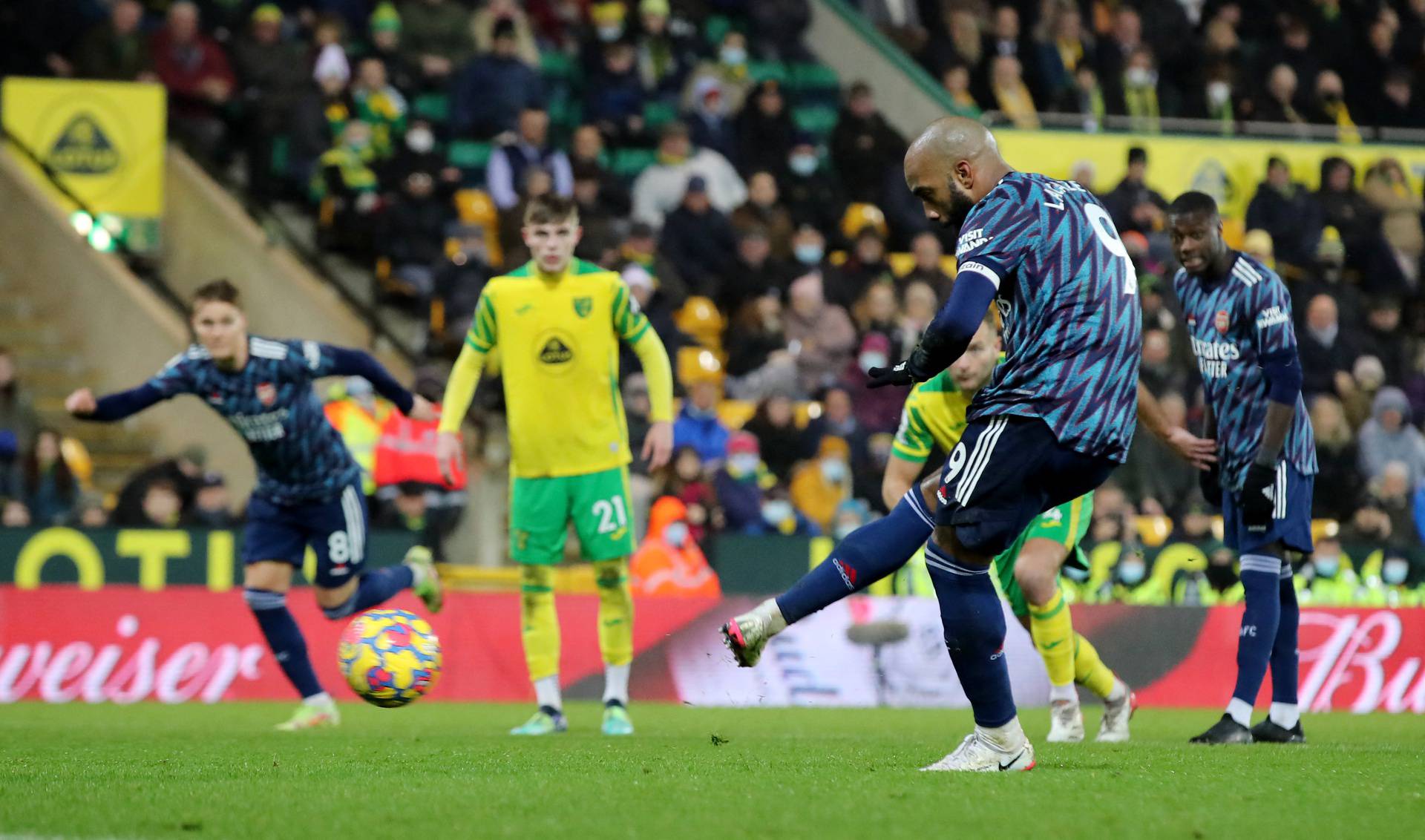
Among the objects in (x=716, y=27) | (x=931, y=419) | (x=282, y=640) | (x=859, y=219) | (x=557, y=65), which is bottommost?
(x=282, y=640)

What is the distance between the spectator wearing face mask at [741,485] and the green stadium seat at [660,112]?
5.05 metres

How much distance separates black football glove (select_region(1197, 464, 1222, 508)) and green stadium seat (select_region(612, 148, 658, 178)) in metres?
9.92

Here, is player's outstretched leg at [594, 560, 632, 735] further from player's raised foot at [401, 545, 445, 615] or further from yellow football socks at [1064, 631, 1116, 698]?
yellow football socks at [1064, 631, 1116, 698]

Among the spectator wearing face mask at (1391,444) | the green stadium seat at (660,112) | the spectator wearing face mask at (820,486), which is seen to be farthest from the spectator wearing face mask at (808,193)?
the spectator wearing face mask at (1391,444)

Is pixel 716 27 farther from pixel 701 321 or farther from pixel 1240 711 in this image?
pixel 1240 711

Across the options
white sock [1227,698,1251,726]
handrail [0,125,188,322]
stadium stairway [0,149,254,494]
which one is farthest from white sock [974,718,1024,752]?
handrail [0,125,188,322]

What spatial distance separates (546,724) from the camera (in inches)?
356

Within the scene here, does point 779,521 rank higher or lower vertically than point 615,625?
higher

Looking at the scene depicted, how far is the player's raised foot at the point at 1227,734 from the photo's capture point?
8.23m

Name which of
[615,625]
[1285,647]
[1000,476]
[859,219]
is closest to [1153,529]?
[859,219]

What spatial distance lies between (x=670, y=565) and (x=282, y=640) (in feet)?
13.9

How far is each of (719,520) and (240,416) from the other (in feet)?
17.2

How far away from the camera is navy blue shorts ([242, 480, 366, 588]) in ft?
32.3

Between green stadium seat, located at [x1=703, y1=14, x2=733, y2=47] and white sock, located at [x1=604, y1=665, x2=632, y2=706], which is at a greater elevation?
green stadium seat, located at [x1=703, y1=14, x2=733, y2=47]
